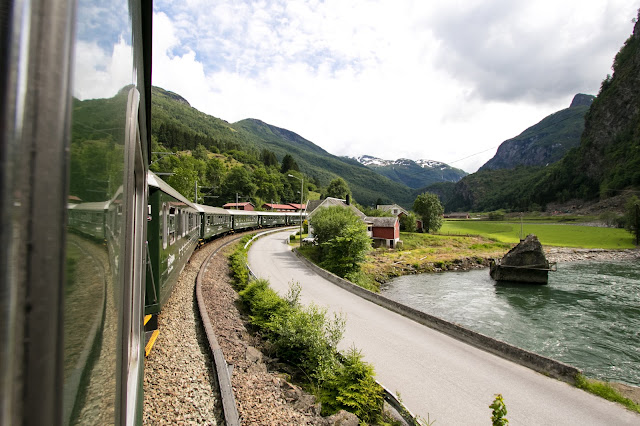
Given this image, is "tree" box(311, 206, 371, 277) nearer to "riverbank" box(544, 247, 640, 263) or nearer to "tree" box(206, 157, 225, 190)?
"riverbank" box(544, 247, 640, 263)

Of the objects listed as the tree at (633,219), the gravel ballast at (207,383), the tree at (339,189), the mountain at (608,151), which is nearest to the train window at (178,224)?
the gravel ballast at (207,383)

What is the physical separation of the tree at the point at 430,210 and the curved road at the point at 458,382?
188ft

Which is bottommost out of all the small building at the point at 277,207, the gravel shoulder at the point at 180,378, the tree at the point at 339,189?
the gravel shoulder at the point at 180,378

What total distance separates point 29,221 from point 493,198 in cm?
18824

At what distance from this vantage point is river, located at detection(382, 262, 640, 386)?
14.3m

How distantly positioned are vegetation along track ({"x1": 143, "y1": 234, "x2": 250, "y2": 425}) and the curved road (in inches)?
156

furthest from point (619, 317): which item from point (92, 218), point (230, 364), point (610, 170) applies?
point (610, 170)

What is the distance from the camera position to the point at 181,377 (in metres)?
5.74

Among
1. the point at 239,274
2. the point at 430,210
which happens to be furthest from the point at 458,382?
the point at 430,210

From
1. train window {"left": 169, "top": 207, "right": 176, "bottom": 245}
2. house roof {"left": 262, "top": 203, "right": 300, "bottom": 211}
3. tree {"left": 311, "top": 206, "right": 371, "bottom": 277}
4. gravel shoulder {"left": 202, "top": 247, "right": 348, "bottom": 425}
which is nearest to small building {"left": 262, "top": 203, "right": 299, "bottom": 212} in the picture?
house roof {"left": 262, "top": 203, "right": 300, "bottom": 211}

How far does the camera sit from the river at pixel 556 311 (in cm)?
1427

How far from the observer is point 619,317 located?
19641 mm

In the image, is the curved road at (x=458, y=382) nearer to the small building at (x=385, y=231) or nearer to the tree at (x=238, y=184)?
the small building at (x=385, y=231)

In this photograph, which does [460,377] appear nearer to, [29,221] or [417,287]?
[29,221]
